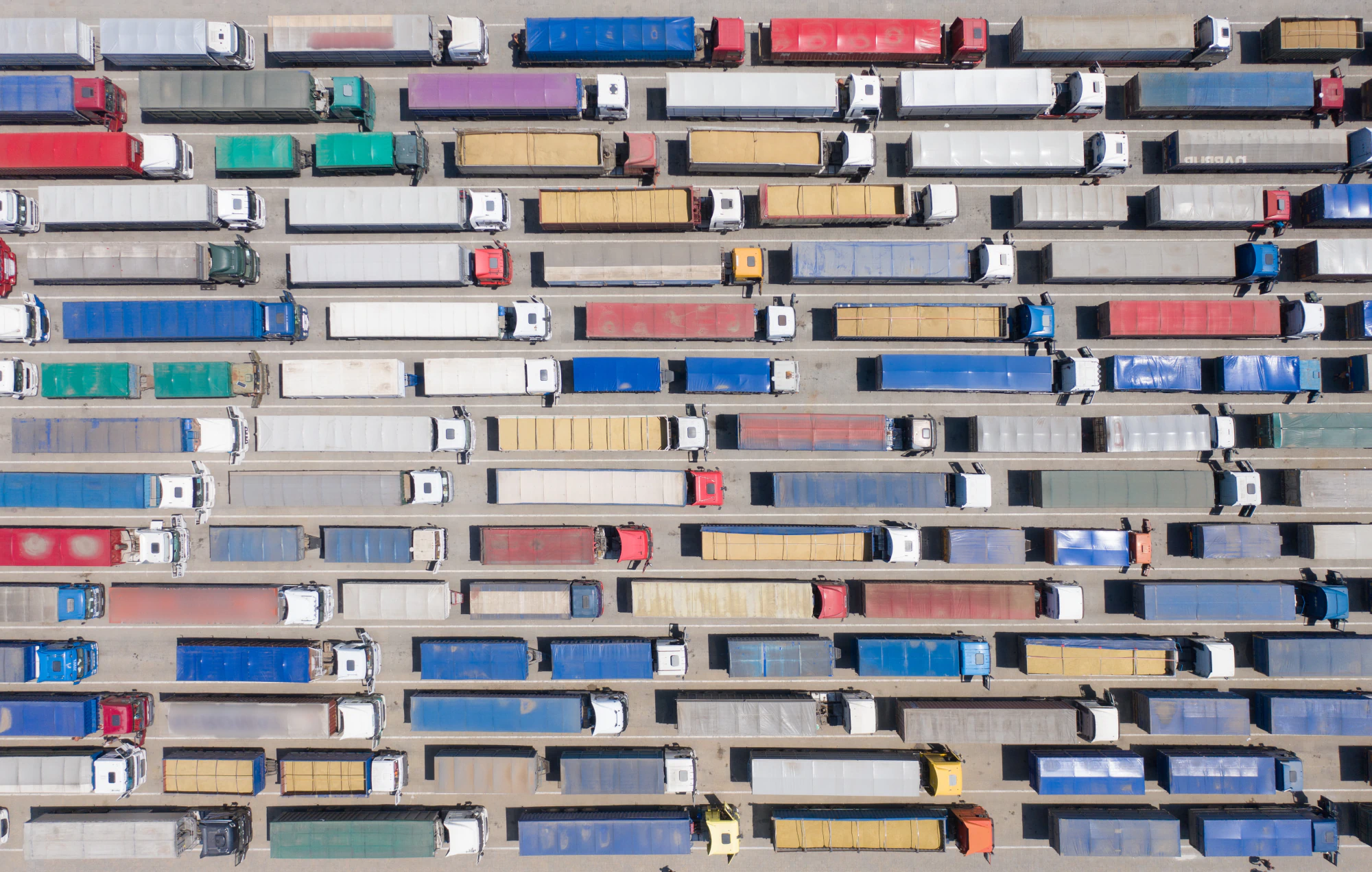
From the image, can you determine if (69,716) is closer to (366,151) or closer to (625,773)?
(625,773)

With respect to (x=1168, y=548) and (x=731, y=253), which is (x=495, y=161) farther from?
(x=1168, y=548)

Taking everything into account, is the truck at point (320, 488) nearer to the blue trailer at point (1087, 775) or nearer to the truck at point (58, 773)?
the truck at point (58, 773)

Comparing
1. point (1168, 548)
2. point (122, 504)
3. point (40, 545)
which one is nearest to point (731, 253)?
point (1168, 548)

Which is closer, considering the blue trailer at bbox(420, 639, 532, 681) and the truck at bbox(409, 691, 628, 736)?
the truck at bbox(409, 691, 628, 736)

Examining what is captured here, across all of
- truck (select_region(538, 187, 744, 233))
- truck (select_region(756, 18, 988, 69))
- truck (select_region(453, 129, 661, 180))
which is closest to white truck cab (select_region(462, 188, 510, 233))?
truck (select_region(453, 129, 661, 180))

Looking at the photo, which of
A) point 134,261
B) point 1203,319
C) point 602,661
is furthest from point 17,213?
point 1203,319

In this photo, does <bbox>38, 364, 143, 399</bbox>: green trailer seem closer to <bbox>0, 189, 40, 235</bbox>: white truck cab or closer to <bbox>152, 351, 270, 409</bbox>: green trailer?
<bbox>152, 351, 270, 409</bbox>: green trailer

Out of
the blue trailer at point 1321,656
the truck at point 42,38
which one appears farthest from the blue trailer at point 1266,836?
the truck at point 42,38
